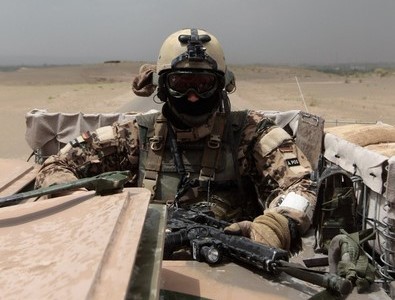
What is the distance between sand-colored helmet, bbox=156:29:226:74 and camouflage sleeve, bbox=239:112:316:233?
0.48 m

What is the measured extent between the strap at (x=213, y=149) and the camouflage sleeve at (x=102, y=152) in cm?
54

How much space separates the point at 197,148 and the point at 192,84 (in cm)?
46

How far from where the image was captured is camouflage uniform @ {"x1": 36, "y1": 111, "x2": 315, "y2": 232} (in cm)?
328

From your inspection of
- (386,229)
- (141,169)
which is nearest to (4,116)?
(141,169)

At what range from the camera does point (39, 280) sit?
114cm

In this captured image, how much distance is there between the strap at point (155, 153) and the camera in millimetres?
3467

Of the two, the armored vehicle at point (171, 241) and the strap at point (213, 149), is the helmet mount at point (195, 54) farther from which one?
the armored vehicle at point (171, 241)

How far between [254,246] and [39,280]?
3.30ft

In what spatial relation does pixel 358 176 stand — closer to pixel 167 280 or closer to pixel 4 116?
pixel 167 280

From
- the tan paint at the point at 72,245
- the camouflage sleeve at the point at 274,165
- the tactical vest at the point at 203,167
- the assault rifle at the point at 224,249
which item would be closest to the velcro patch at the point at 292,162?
the camouflage sleeve at the point at 274,165

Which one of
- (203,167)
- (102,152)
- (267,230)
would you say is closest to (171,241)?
(267,230)

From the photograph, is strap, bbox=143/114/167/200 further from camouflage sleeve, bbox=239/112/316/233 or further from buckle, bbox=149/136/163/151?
camouflage sleeve, bbox=239/112/316/233

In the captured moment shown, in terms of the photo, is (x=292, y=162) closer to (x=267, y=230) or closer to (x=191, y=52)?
(x=191, y=52)

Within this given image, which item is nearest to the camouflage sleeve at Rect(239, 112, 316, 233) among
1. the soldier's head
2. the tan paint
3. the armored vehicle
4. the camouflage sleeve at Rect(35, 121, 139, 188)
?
the armored vehicle
